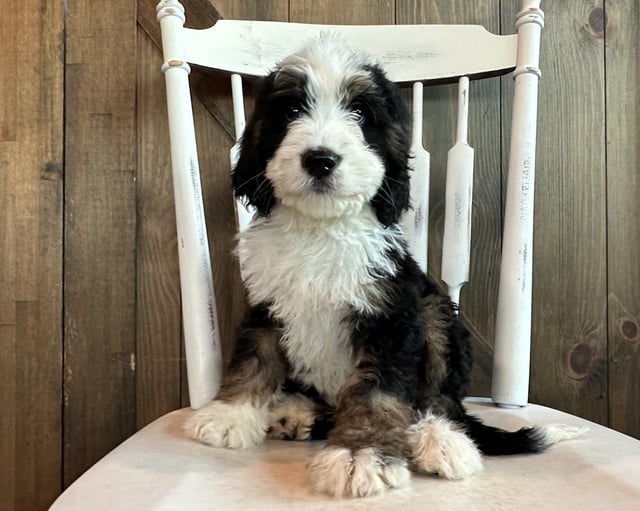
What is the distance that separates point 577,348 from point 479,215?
0.47 m

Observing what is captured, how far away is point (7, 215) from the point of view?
5.19ft

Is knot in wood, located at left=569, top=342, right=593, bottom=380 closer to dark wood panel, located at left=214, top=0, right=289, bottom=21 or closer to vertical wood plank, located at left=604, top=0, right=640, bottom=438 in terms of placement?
vertical wood plank, located at left=604, top=0, right=640, bottom=438

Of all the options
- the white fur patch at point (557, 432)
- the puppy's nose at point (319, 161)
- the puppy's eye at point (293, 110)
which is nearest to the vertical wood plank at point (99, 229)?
the puppy's eye at point (293, 110)

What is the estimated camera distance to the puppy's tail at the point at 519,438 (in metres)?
0.98

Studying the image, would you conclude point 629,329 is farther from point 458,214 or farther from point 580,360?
point 458,214

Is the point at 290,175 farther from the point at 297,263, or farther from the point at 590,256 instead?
the point at 590,256

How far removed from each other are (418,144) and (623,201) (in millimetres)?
658

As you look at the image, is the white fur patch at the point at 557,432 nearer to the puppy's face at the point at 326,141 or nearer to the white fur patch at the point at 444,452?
the white fur patch at the point at 444,452

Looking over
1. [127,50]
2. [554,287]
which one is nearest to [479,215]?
[554,287]

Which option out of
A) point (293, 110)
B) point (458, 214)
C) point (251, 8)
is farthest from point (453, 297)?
point (251, 8)

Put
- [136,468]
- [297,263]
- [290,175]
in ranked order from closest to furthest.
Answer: [136,468], [290,175], [297,263]

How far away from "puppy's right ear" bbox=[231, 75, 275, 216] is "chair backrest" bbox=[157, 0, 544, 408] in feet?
0.49

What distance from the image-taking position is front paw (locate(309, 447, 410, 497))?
809 mm

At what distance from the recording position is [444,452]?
90cm
